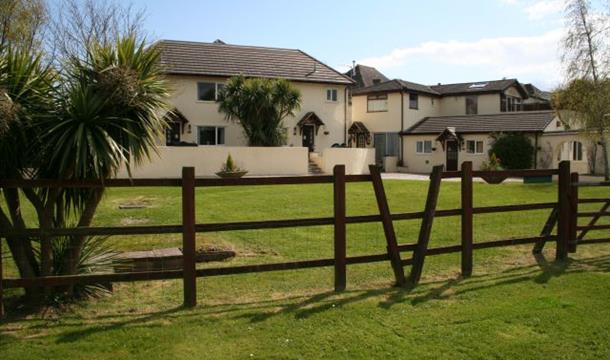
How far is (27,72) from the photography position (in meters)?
6.27

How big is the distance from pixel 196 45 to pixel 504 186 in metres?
22.5

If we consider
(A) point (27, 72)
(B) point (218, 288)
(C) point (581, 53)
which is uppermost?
(C) point (581, 53)

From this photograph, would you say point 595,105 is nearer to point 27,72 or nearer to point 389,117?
point 389,117

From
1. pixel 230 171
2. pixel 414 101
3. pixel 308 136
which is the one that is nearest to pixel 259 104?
pixel 230 171

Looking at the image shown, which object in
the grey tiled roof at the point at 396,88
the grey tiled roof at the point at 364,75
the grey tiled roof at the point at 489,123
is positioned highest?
the grey tiled roof at the point at 364,75

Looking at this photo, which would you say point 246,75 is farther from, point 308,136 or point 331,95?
point 331,95

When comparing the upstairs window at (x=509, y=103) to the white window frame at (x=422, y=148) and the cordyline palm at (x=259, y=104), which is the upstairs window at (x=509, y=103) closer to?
the white window frame at (x=422, y=148)

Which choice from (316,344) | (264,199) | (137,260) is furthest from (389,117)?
(316,344)

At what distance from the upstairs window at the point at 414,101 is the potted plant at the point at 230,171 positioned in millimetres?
19450

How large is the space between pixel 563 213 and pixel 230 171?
20.1m

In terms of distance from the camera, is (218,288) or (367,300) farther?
(218,288)

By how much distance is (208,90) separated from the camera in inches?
1385

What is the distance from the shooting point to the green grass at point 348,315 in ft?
16.5

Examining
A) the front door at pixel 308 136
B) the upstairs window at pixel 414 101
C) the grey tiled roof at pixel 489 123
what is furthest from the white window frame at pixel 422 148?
the front door at pixel 308 136
